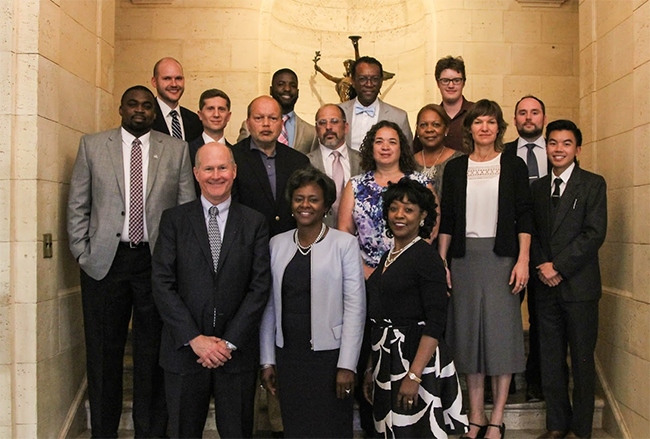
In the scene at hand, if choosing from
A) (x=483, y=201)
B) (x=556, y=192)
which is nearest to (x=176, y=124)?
(x=483, y=201)

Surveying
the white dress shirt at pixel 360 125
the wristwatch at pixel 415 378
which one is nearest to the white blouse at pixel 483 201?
the wristwatch at pixel 415 378

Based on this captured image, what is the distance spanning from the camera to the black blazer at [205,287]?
9.75 ft

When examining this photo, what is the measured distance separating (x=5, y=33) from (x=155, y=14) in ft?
9.73

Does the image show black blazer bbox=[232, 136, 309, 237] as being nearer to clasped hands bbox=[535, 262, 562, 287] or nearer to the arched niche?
clasped hands bbox=[535, 262, 562, 287]

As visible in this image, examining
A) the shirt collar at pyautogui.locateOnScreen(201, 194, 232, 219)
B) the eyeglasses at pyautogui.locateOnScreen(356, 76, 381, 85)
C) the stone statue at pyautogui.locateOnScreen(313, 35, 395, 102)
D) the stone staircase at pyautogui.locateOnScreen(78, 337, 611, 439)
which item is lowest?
the stone staircase at pyautogui.locateOnScreen(78, 337, 611, 439)

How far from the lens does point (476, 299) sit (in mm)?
3494

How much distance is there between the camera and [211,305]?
2994mm

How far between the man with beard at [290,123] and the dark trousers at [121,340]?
4.17 feet

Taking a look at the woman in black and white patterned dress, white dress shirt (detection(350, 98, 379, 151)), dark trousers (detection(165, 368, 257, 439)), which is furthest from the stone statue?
dark trousers (detection(165, 368, 257, 439))

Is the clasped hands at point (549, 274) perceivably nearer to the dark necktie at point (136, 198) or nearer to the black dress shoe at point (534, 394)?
the black dress shoe at point (534, 394)

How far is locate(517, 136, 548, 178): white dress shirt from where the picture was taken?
4055 mm

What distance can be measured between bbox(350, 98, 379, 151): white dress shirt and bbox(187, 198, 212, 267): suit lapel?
1636mm

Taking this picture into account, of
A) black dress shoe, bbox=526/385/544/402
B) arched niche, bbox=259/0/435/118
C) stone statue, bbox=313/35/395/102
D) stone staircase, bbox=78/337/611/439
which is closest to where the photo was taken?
stone staircase, bbox=78/337/611/439

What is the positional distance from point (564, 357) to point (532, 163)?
3.69 ft
